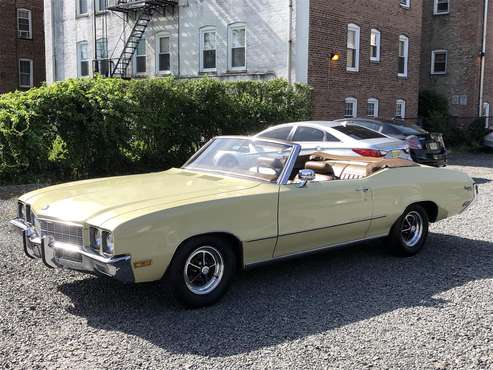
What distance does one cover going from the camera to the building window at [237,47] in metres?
20.0

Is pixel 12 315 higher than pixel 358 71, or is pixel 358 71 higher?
pixel 358 71

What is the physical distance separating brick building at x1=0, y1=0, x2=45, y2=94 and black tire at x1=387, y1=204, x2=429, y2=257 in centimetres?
2949

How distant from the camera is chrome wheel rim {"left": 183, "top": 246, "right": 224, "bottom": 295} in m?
4.72

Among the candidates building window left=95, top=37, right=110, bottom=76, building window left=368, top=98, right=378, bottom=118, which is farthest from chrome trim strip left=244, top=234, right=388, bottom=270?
building window left=95, top=37, right=110, bottom=76

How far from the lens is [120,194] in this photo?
498 centimetres

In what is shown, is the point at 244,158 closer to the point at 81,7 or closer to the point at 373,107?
the point at 373,107

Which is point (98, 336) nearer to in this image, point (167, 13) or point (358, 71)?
point (358, 71)

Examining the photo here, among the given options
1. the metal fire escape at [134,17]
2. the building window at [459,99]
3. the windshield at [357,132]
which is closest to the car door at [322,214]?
the windshield at [357,132]

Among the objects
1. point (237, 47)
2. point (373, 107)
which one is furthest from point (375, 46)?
point (237, 47)

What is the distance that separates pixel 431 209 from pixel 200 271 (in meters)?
3.40

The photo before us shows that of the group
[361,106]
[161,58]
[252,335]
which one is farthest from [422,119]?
[252,335]

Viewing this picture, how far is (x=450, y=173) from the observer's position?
7.01 metres

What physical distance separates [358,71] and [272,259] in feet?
54.9

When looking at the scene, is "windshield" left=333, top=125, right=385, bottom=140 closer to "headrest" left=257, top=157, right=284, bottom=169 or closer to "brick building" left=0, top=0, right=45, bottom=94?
"headrest" left=257, top=157, right=284, bottom=169
